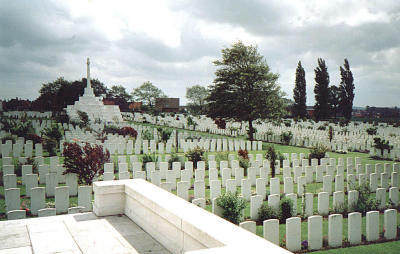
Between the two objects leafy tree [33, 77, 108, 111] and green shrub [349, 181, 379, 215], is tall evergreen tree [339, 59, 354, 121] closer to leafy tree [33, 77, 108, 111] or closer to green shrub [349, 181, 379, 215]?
leafy tree [33, 77, 108, 111]

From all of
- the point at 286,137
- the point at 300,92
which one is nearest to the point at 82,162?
the point at 286,137

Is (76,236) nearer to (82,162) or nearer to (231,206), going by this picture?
(231,206)

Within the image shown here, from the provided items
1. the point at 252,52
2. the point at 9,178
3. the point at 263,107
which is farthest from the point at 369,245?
the point at 252,52

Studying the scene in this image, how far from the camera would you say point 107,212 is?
5.39 metres

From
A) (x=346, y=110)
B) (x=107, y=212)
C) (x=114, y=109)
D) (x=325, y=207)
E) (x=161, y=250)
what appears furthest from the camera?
(x=346, y=110)

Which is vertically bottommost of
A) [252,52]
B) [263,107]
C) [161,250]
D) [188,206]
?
[161,250]

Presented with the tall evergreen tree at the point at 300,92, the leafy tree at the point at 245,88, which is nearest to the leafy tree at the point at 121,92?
the tall evergreen tree at the point at 300,92

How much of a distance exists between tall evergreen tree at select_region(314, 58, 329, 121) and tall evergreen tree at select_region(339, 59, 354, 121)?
8.35ft

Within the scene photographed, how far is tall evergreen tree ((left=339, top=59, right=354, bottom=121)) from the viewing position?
4700cm

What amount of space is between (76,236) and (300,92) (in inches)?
1978

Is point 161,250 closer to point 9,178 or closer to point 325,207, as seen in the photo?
point 325,207

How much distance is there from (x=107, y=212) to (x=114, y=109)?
3578cm

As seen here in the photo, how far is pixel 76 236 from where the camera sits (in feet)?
14.2

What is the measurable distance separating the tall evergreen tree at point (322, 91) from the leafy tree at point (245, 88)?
91.2ft
